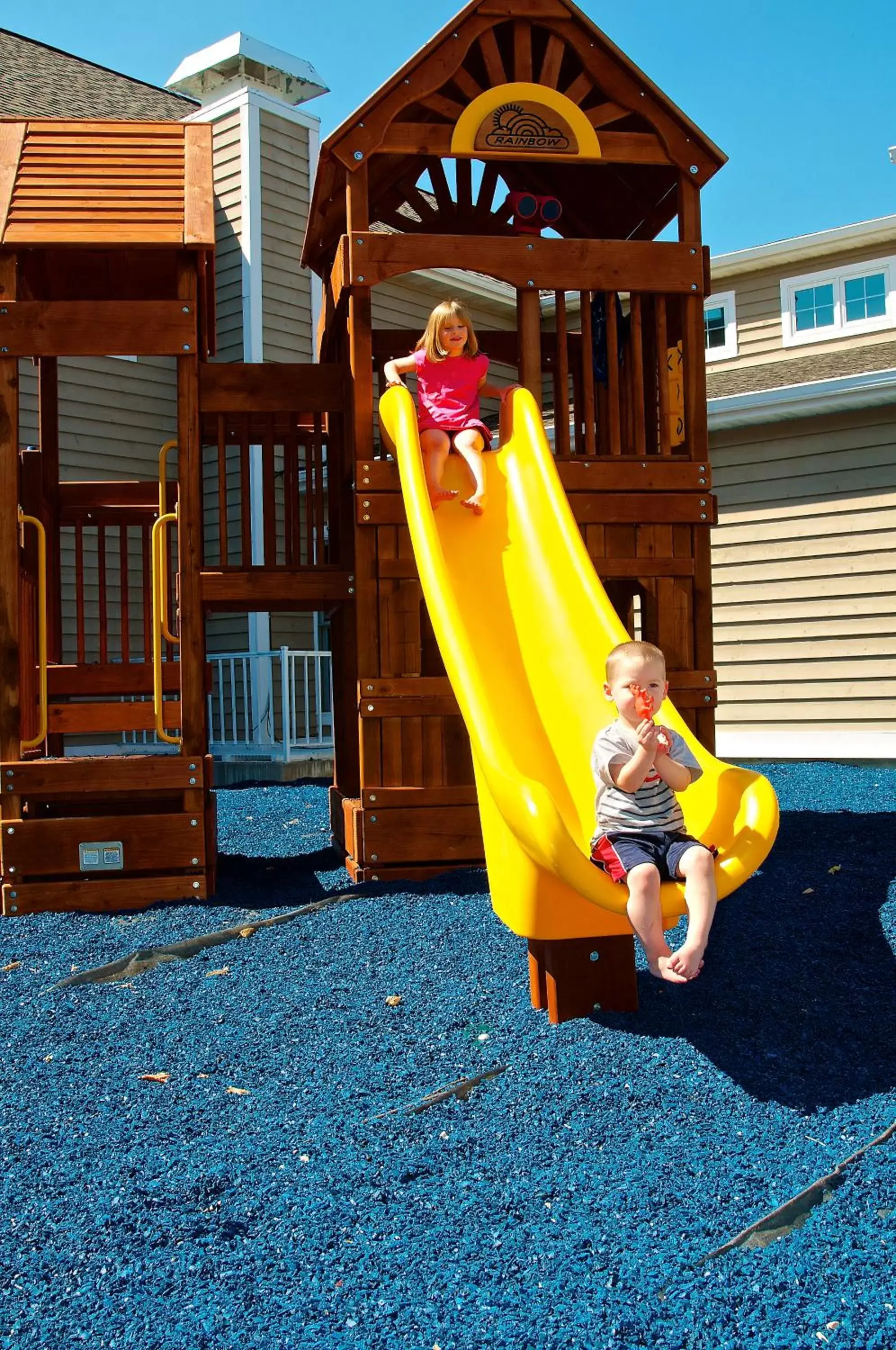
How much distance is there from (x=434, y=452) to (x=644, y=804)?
293 cm

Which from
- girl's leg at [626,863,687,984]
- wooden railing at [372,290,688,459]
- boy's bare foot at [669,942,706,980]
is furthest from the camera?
wooden railing at [372,290,688,459]

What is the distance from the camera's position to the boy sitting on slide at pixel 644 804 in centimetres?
298

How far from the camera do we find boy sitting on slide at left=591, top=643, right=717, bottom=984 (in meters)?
2.98

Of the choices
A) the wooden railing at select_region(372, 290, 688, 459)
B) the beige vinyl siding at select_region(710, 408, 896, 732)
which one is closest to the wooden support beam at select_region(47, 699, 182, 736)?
the wooden railing at select_region(372, 290, 688, 459)

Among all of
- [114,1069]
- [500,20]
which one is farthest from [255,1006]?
[500,20]

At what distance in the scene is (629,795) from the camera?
3234 millimetres

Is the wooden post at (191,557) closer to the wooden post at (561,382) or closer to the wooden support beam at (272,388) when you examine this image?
the wooden support beam at (272,388)

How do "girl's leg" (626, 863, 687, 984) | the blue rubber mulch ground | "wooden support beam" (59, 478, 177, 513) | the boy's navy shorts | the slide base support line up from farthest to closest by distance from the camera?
1. "wooden support beam" (59, 478, 177, 513)
2. the slide base support
3. the boy's navy shorts
4. "girl's leg" (626, 863, 687, 984)
5. the blue rubber mulch ground

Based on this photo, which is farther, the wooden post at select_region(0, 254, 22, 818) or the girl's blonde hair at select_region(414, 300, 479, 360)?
the girl's blonde hair at select_region(414, 300, 479, 360)

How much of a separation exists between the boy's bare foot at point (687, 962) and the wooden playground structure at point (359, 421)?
9.04 feet

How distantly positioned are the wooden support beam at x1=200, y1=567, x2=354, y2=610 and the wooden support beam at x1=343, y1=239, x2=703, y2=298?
4.94 ft

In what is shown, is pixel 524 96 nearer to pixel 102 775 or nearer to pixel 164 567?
pixel 164 567

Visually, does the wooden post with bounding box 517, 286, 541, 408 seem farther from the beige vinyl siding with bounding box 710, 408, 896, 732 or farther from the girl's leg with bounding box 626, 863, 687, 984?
the beige vinyl siding with bounding box 710, 408, 896, 732

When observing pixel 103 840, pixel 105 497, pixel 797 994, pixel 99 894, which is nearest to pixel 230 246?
pixel 105 497
